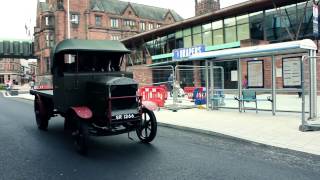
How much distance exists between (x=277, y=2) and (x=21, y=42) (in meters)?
67.5

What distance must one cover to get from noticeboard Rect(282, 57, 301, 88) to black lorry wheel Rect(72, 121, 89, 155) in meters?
8.47

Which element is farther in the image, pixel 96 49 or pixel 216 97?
pixel 216 97

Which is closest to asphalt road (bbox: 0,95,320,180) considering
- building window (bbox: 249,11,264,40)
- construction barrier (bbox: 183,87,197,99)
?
construction barrier (bbox: 183,87,197,99)

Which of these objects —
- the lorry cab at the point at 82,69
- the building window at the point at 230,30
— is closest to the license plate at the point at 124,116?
the lorry cab at the point at 82,69

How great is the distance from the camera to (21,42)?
Result: 8031 centimetres

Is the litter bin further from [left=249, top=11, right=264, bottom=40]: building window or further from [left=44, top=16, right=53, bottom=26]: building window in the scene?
[left=44, top=16, right=53, bottom=26]: building window

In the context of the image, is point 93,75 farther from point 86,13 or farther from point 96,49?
point 86,13

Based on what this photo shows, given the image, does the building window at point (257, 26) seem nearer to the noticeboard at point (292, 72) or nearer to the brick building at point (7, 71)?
the noticeboard at point (292, 72)

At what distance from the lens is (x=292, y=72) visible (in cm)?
1294

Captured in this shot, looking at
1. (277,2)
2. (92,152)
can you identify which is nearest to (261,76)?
(92,152)

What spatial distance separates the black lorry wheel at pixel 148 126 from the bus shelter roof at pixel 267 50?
5.46 metres

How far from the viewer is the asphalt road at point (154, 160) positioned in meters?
5.96

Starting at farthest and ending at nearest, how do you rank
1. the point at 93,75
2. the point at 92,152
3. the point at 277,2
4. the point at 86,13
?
the point at 86,13, the point at 277,2, the point at 93,75, the point at 92,152

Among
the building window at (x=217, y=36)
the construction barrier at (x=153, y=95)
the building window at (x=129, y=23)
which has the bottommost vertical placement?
the construction barrier at (x=153, y=95)
